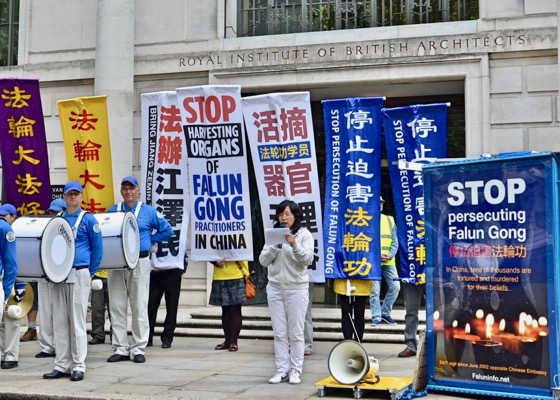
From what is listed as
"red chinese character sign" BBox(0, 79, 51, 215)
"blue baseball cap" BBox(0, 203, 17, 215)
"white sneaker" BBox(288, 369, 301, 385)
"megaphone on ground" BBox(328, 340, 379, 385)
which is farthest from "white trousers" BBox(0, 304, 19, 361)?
"megaphone on ground" BBox(328, 340, 379, 385)

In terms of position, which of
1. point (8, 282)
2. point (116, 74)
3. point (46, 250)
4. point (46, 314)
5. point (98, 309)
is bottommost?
point (98, 309)

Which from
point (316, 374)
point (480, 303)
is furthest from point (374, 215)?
point (480, 303)

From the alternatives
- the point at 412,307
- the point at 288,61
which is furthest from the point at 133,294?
the point at 288,61

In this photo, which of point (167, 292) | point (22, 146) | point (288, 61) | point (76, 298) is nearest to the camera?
point (76, 298)

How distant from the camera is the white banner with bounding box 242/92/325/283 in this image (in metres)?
Answer: 9.58

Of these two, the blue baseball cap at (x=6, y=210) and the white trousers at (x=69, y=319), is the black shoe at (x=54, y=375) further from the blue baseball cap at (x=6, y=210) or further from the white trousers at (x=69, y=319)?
the blue baseball cap at (x=6, y=210)

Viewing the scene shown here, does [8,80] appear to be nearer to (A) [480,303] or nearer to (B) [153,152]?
(B) [153,152]

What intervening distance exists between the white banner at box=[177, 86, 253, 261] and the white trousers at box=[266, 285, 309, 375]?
1877 mm

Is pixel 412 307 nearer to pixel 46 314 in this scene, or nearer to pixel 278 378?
pixel 278 378

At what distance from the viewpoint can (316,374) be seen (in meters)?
8.93

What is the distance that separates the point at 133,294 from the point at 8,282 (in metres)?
1.94

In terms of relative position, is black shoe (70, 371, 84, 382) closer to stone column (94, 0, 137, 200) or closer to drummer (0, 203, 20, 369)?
drummer (0, 203, 20, 369)

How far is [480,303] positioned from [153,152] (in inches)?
215

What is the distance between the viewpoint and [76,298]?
8.60 meters
